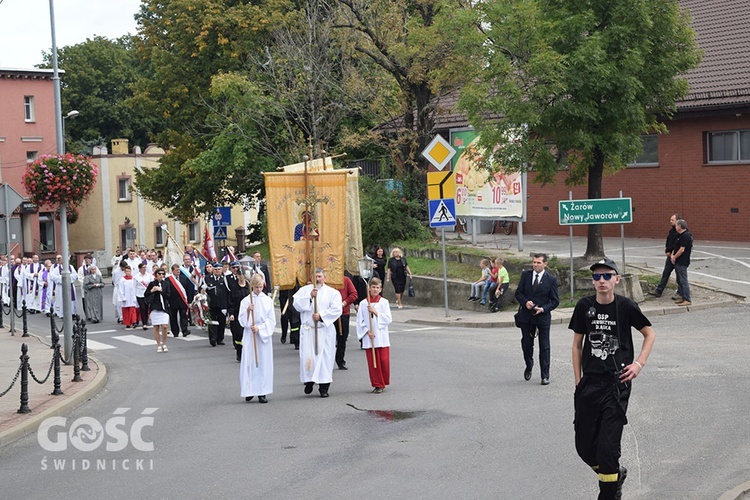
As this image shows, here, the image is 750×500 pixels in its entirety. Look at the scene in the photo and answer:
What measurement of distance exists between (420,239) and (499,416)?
20.1 metres

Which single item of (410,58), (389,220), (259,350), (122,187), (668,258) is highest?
(410,58)

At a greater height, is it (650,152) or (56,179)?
(650,152)

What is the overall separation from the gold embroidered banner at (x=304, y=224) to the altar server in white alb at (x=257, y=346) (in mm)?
1444

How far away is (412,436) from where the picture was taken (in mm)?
11219

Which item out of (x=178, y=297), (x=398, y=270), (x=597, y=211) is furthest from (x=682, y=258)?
(x=178, y=297)

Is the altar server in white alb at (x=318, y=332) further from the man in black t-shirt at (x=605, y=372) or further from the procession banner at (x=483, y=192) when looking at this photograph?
the procession banner at (x=483, y=192)

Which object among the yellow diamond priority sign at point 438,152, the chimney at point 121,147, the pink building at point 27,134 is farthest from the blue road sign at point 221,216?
the chimney at point 121,147

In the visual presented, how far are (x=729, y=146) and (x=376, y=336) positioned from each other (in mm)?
19956

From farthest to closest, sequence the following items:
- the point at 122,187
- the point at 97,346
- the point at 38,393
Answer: the point at 122,187 < the point at 97,346 < the point at 38,393

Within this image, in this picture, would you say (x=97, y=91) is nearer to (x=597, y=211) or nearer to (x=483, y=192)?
(x=483, y=192)

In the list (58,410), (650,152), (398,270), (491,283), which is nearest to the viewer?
(58,410)

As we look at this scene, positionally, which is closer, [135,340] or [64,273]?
[64,273]

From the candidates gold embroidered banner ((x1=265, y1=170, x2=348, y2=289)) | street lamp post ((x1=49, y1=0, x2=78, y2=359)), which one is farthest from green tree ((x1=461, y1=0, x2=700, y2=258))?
street lamp post ((x1=49, y1=0, x2=78, y2=359))

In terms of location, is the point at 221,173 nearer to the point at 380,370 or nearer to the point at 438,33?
the point at 438,33
